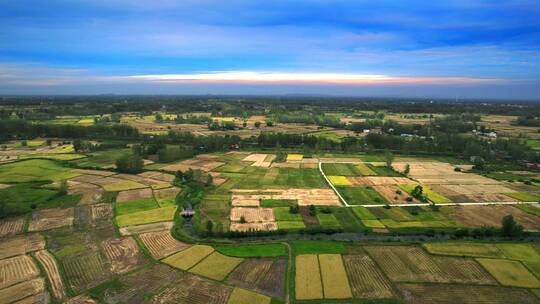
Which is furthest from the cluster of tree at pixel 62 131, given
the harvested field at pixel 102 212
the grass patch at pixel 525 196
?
the grass patch at pixel 525 196

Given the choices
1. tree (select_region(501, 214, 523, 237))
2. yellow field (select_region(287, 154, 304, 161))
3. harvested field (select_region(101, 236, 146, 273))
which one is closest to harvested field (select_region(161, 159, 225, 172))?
yellow field (select_region(287, 154, 304, 161))

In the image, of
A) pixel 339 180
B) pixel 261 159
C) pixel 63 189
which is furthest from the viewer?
pixel 261 159

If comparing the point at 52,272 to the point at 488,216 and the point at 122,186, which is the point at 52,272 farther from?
the point at 488,216

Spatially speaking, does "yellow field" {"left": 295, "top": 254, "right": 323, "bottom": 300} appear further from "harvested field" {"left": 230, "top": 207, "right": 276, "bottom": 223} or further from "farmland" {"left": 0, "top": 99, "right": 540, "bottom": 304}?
"harvested field" {"left": 230, "top": 207, "right": 276, "bottom": 223}

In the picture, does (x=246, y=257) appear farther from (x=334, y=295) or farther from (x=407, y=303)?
(x=407, y=303)

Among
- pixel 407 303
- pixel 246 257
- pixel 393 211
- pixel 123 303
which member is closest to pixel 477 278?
pixel 407 303

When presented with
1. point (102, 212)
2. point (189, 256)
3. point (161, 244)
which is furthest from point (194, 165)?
point (189, 256)
